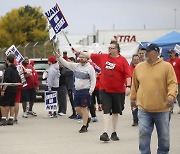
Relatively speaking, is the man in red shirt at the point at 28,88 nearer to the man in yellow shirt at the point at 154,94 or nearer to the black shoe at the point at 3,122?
the black shoe at the point at 3,122

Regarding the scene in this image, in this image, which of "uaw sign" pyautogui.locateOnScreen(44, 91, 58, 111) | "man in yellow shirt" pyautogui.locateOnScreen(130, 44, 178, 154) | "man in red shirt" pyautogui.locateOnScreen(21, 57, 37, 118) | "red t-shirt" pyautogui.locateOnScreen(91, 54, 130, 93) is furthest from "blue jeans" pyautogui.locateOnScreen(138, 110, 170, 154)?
"man in red shirt" pyautogui.locateOnScreen(21, 57, 37, 118)

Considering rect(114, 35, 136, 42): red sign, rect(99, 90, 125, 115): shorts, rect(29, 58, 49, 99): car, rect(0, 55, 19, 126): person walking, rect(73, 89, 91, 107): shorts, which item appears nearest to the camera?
rect(99, 90, 125, 115): shorts

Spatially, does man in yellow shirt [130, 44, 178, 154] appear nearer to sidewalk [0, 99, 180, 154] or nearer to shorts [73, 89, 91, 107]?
sidewalk [0, 99, 180, 154]

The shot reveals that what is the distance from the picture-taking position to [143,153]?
7.63 m

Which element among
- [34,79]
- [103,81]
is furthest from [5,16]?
[103,81]

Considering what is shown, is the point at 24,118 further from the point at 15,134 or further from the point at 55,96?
the point at 15,134

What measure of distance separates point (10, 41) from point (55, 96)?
55.7m

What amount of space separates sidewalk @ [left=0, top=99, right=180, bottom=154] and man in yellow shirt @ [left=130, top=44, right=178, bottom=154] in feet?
4.81

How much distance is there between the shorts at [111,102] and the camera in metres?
10.4

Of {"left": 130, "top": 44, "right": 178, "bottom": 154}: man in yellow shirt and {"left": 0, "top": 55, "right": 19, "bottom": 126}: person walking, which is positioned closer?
{"left": 130, "top": 44, "right": 178, "bottom": 154}: man in yellow shirt

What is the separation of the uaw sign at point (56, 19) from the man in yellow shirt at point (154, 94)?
553 cm

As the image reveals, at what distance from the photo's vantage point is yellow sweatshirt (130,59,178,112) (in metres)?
7.34

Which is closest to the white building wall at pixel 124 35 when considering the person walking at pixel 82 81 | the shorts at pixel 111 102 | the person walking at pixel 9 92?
the person walking at pixel 9 92

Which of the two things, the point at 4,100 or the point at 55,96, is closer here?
the point at 4,100
